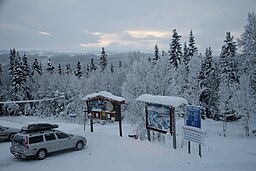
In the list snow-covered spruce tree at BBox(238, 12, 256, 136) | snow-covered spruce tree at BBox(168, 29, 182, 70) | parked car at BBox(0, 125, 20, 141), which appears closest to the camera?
parked car at BBox(0, 125, 20, 141)

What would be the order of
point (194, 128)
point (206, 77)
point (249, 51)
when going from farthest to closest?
point (206, 77) → point (249, 51) → point (194, 128)

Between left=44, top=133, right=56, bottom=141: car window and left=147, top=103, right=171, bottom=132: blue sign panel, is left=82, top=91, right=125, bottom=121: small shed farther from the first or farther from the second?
left=44, top=133, right=56, bottom=141: car window

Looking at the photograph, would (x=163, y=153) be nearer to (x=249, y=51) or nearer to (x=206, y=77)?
(x=249, y=51)

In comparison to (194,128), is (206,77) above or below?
above

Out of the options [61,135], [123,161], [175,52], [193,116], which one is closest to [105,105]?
[61,135]

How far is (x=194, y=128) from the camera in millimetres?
13516

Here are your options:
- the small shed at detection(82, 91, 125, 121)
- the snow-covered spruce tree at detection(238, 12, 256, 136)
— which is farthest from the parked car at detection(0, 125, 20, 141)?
the snow-covered spruce tree at detection(238, 12, 256, 136)

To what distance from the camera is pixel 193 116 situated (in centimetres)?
1357

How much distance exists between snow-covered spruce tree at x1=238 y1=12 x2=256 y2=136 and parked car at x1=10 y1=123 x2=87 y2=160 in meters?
27.5

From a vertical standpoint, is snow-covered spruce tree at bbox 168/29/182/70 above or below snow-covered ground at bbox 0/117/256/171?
above

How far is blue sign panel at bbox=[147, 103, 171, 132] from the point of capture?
48.6ft

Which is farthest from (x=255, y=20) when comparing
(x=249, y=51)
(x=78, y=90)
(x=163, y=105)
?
(x=78, y=90)

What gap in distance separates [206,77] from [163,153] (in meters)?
39.3

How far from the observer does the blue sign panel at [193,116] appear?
13336 millimetres
